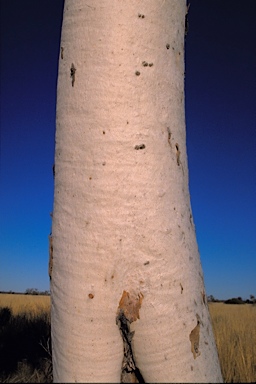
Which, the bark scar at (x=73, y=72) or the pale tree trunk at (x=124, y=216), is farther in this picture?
the bark scar at (x=73, y=72)

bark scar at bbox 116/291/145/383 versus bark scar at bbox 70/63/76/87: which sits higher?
bark scar at bbox 70/63/76/87

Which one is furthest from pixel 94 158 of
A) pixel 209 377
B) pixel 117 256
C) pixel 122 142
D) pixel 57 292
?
pixel 209 377

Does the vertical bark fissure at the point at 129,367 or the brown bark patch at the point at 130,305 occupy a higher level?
the brown bark patch at the point at 130,305

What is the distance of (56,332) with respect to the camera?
1.64 meters

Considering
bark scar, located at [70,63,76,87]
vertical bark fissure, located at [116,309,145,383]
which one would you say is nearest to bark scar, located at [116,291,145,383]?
vertical bark fissure, located at [116,309,145,383]

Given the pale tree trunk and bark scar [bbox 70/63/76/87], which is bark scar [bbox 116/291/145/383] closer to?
the pale tree trunk

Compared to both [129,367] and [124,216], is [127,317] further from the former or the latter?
[124,216]

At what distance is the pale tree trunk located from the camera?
154 centimetres

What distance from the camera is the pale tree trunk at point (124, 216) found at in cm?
154

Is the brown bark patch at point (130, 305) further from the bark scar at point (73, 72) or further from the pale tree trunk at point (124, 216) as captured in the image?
the bark scar at point (73, 72)

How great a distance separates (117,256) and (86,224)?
17 centimetres

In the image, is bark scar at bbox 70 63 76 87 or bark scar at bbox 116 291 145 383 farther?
bark scar at bbox 70 63 76 87

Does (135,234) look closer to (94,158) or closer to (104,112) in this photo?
(94,158)

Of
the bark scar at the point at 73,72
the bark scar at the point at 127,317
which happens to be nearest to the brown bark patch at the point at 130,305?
the bark scar at the point at 127,317
